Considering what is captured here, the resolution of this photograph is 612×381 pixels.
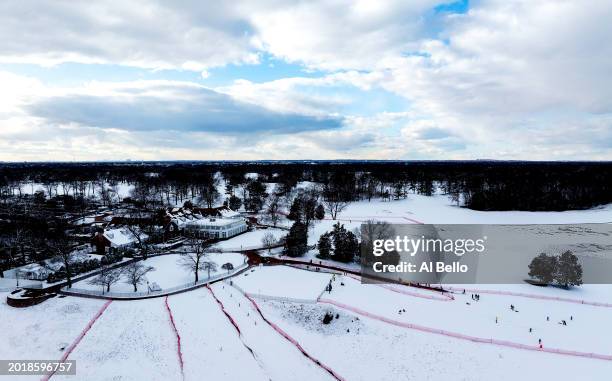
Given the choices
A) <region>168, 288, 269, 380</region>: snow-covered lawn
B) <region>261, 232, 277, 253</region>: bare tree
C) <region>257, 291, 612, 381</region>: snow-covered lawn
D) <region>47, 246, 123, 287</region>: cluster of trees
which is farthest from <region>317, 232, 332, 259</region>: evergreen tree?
<region>47, 246, 123, 287</region>: cluster of trees

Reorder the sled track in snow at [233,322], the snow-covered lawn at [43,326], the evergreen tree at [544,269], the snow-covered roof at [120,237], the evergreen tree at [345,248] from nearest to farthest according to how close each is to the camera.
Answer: the sled track in snow at [233,322] → the snow-covered lawn at [43,326] → the evergreen tree at [544,269] → the evergreen tree at [345,248] → the snow-covered roof at [120,237]

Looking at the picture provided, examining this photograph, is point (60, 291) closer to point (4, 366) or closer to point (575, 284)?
point (4, 366)

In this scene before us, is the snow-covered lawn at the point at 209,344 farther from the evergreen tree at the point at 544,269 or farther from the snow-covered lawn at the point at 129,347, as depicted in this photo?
the evergreen tree at the point at 544,269

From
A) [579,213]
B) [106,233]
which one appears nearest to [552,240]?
[579,213]

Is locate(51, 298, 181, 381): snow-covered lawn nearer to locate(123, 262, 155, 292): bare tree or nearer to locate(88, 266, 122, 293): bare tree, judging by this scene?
locate(123, 262, 155, 292): bare tree

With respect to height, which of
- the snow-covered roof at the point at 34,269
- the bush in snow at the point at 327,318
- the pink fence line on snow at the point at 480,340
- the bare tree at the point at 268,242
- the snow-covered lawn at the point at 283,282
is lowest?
the pink fence line on snow at the point at 480,340

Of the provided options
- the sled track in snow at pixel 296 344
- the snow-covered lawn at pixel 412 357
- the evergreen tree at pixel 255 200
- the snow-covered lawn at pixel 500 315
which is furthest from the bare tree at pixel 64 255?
the evergreen tree at pixel 255 200

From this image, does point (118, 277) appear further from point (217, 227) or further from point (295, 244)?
point (217, 227)
